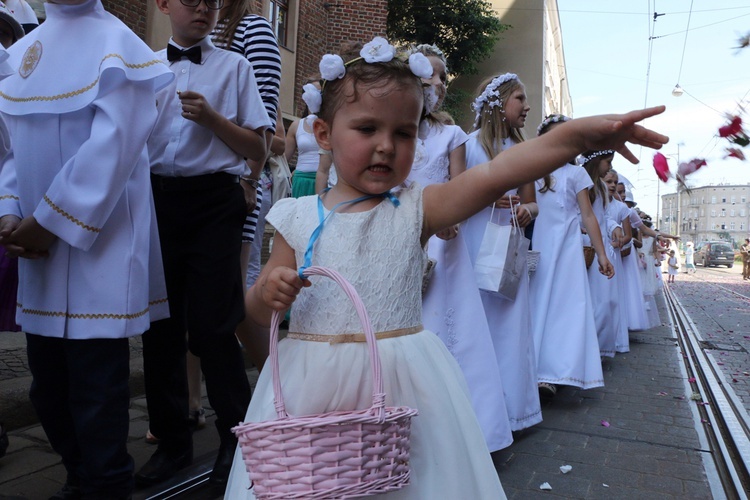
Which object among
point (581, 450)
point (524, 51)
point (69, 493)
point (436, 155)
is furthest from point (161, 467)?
point (524, 51)

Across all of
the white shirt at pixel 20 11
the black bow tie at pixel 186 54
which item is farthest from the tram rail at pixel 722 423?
the white shirt at pixel 20 11

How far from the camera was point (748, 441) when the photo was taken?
414 centimetres

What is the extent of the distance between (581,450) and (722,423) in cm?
144

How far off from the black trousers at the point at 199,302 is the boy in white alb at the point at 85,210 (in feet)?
1.14

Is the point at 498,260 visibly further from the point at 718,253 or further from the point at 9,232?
the point at 718,253

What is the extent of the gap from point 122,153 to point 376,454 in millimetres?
1419

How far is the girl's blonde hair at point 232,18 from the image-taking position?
3.15 m

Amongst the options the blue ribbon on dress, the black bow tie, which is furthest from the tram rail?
the black bow tie

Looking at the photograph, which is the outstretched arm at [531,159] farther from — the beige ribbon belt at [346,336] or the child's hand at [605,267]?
the child's hand at [605,267]

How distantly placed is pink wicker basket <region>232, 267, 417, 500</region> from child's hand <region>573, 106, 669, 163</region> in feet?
2.44

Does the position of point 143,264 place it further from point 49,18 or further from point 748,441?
point 748,441

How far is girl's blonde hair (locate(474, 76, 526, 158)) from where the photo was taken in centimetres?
428

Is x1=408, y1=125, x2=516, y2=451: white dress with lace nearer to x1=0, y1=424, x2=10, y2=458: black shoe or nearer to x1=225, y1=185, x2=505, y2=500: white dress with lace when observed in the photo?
x1=225, y1=185, x2=505, y2=500: white dress with lace

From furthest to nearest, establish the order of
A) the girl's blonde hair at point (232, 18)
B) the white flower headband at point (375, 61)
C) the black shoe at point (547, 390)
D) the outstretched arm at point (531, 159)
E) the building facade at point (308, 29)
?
the building facade at point (308, 29), the black shoe at point (547, 390), the girl's blonde hair at point (232, 18), the white flower headband at point (375, 61), the outstretched arm at point (531, 159)
